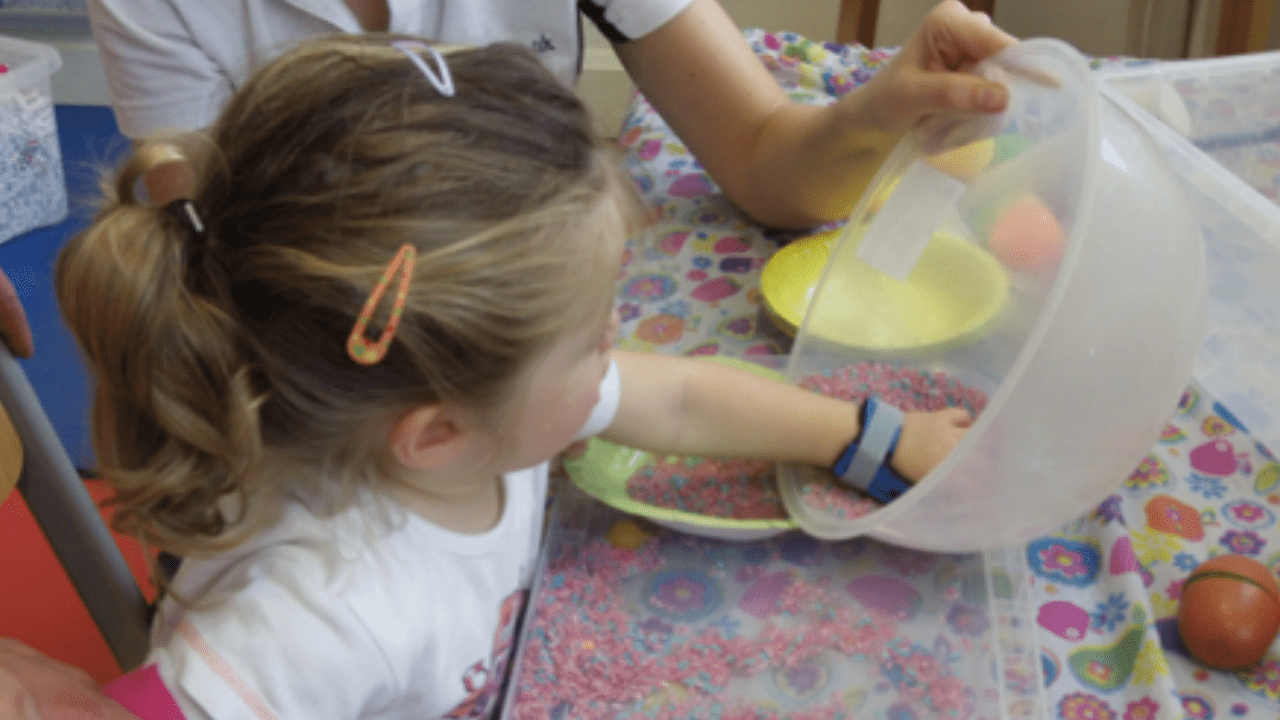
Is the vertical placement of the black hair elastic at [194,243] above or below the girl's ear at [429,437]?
above

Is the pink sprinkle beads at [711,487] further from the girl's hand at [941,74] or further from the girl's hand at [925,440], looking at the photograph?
the girl's hand at [941,74]

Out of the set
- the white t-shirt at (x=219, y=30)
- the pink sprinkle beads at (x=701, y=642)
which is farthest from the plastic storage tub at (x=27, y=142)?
the pink sprinkle beads at (x=701, y=642)

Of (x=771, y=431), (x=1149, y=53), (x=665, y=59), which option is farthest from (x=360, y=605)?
(x=1149, y=53)

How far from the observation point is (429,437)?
552 millimetres

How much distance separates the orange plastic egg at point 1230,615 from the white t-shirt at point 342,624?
43 centimetres

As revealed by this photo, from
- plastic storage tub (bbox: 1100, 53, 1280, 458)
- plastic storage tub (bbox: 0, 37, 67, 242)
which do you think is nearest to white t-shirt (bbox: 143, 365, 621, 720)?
plastic storage tub (bbox: 1100, 53, 1280, 458)

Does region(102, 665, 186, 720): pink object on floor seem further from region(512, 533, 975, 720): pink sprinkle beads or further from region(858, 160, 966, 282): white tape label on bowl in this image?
region(858, 160, 966, 282): white tape label on bowl

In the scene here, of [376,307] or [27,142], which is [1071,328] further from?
[27,142]

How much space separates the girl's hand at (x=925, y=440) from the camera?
739 millimetres

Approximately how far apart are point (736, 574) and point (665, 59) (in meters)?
0.52

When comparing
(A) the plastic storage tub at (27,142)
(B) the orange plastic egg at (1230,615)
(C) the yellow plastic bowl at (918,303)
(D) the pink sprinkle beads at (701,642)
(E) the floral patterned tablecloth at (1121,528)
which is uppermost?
(C) the yellow plastic bowl at (918,303)

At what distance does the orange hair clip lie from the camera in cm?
45

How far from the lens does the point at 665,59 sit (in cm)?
99

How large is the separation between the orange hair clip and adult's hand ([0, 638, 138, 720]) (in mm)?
194
